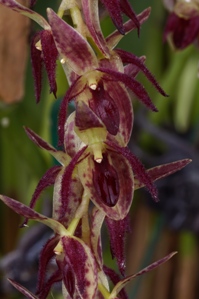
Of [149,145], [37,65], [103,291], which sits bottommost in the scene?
[149,145]

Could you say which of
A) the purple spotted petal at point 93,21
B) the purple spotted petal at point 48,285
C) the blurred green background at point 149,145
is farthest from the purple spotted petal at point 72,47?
the blurred green background at point 149,145

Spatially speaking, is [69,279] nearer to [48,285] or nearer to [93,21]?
[48,285]

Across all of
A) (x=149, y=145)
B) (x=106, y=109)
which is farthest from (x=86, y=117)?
(x=149, y=145)

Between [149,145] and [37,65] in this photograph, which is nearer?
[37,65]

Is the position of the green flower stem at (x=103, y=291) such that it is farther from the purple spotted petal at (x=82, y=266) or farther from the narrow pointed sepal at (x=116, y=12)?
the narrow pointed sepal at (x=116, y=12)

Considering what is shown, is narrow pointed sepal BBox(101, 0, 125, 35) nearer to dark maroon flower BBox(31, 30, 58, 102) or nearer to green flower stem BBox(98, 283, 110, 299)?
dark maroon flower BBox(31, 30, 58, 102)

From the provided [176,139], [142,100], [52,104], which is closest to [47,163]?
[52,104]

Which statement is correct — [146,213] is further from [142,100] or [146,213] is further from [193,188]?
[142,100]

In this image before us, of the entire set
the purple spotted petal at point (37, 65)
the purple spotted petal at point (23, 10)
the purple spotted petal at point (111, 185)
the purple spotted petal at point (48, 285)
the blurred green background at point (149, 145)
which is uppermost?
the purple spotted petal at point (23, 10)
